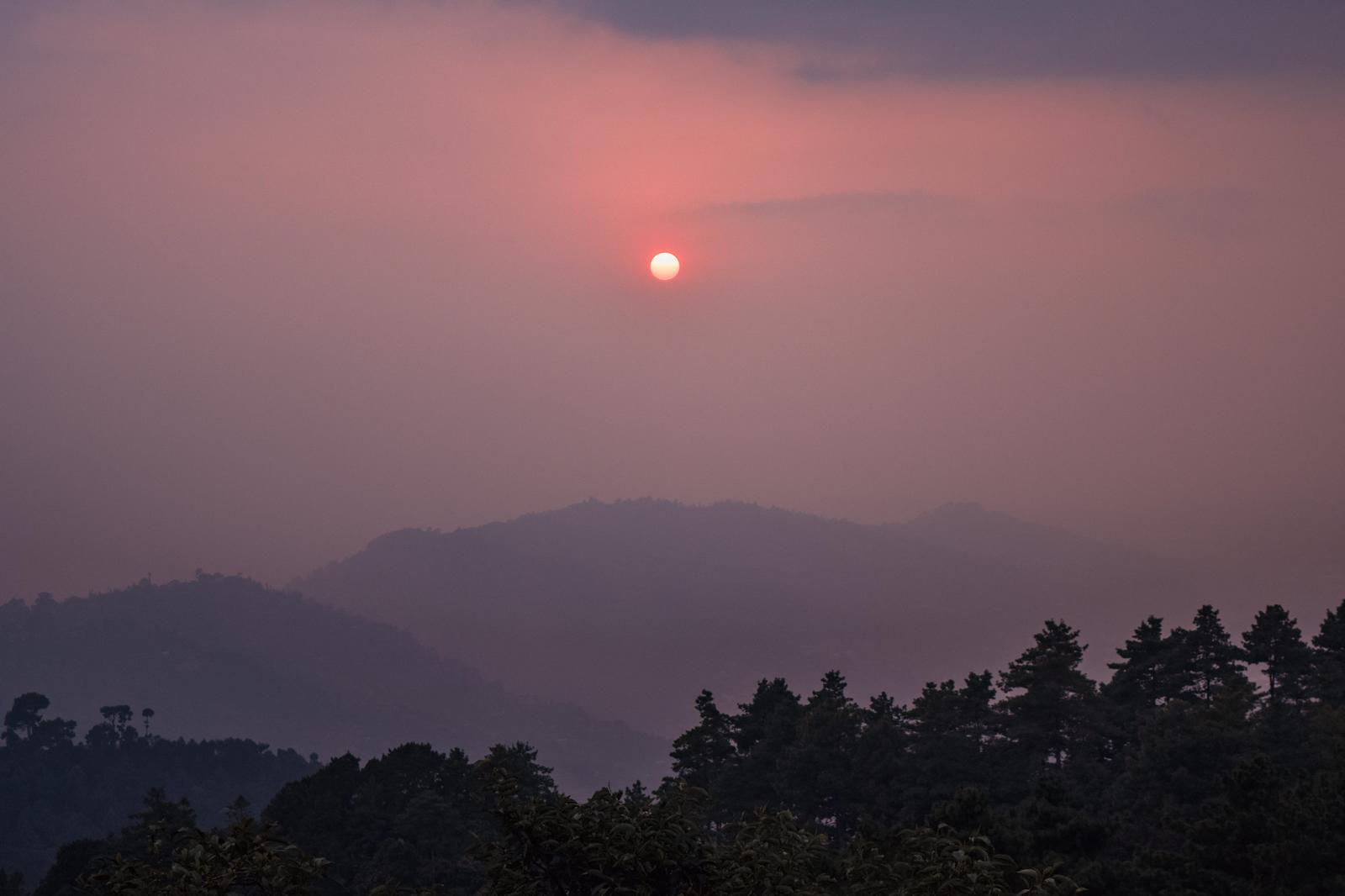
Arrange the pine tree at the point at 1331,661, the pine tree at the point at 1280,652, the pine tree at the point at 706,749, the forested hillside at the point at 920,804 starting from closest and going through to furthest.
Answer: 1. the forested hillside at the point at 920,804
2. the pine tree at the point at 1331,661
3. the pine tree at the point at 1280,652
4. the pine tree at the point at 706,749

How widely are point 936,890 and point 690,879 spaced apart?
3.05m

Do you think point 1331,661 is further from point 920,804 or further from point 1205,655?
point 920,804

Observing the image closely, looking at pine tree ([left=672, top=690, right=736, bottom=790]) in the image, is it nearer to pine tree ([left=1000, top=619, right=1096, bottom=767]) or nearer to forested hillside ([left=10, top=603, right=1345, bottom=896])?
forested hillside ([left=10, top=603, right=1345, bottom=896])

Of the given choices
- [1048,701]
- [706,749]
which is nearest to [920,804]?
[1048,701]

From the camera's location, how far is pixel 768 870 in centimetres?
1634

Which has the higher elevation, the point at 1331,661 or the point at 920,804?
the point at 1331,661

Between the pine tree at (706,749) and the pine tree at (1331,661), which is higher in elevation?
the pine tree at (1331,661)

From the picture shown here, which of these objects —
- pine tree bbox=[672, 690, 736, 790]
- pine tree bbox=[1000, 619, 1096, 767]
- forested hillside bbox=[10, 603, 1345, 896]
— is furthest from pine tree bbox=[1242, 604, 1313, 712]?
pine tree bbox=[672, 690, 736, 790]

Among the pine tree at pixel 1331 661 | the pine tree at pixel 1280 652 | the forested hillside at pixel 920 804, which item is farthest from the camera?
the pine tree at pixel 1280 652

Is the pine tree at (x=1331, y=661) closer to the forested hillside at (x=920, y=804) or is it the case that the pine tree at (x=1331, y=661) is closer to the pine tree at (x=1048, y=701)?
the forested hillside at (x=920, y=804)

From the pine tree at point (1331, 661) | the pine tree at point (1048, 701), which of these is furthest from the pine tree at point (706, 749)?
the pine tree at point (1331, 661)

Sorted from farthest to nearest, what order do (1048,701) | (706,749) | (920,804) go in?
(706,749), (1048,701), (920,804)

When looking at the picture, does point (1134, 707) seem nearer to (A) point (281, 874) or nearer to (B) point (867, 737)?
(B) point (867, 737)

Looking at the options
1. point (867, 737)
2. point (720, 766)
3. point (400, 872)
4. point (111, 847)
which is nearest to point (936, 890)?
point (867, 737)
